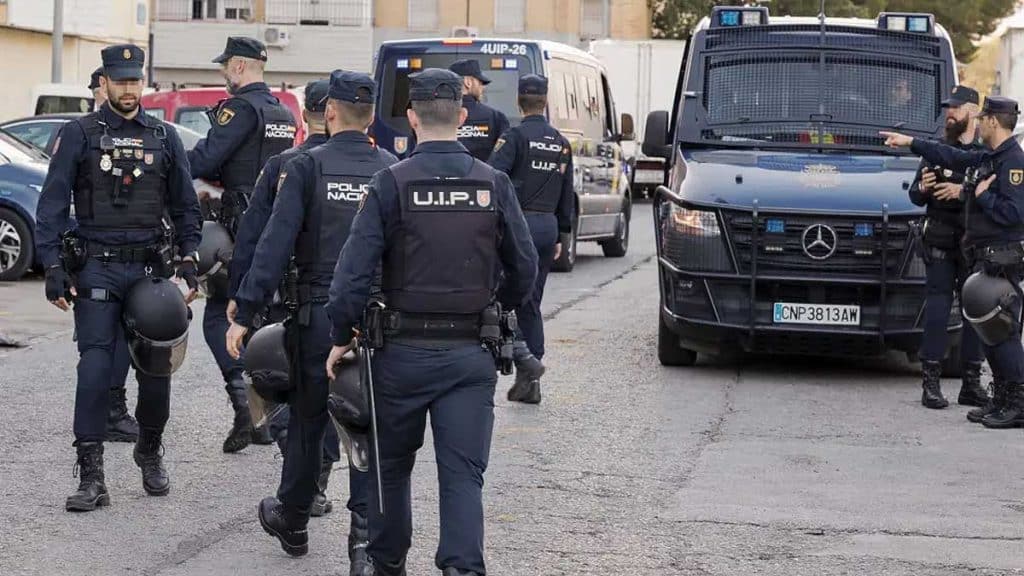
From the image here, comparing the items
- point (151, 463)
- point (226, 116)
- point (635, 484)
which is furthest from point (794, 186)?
point (151, 463)

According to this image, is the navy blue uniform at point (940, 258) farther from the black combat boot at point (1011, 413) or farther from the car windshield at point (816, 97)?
the car windshield at point (816, 97)

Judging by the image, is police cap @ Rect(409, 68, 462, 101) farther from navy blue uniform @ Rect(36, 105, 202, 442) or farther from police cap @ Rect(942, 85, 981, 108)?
police cap @ Rect(942, 85, 981, 108)

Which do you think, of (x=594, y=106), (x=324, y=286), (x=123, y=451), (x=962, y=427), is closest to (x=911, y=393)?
(x=962, y=427)

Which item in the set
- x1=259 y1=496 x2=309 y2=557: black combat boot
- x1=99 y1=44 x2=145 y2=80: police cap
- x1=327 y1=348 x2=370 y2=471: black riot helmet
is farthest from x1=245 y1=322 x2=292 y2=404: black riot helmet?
x1=99 y1=44 x2=145 y2=80: police cap

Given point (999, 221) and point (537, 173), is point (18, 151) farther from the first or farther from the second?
point (999, 221)

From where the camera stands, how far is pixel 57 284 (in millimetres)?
7570

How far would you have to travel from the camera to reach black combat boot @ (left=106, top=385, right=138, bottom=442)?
366 inches

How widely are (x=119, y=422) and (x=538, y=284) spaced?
2695 millimetres

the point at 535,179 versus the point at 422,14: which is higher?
the point at 422,14

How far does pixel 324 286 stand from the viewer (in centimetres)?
660

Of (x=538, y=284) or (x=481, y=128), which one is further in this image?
(x=481, y=128)

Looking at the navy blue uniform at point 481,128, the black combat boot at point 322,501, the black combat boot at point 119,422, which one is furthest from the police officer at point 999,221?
the black combat boot at point 119,422

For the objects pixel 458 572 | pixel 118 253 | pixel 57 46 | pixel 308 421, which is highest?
pixel 57 46

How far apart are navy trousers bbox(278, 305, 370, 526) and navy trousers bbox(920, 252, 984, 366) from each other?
5.25 m
